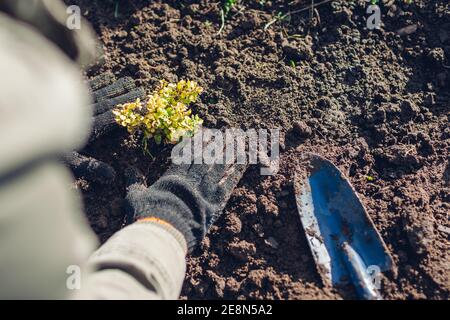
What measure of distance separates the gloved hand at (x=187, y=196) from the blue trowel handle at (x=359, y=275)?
74 cm

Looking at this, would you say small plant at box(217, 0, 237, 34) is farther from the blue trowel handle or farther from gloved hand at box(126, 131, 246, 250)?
the blue trowel handle

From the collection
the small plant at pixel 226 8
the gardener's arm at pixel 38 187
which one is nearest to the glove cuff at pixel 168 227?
the gardener's arm at pixel 38 187

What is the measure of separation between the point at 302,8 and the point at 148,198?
175 cm

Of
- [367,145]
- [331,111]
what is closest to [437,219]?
[367,145]

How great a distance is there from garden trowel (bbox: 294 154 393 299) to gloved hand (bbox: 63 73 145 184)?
114 cm

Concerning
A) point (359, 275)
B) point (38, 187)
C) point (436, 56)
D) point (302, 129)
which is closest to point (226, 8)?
point (302, 129)

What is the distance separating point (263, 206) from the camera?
8.89 ft

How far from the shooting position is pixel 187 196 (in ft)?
8.43

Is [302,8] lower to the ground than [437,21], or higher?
higher

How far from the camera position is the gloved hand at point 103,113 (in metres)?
2.75

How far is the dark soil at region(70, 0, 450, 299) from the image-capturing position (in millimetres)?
2578
